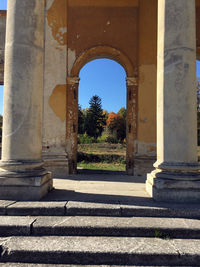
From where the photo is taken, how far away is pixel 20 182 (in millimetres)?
3578

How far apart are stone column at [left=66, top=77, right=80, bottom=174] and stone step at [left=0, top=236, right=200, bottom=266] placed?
4.69 m

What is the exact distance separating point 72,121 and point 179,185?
4.62 meters

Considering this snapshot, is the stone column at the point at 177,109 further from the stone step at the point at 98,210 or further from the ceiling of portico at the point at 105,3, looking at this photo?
the ceiling of portico at the point at 105,3

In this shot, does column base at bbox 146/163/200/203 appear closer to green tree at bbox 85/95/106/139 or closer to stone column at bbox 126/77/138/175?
stone column at bbox 126/77/138/175

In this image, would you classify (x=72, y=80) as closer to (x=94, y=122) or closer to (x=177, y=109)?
(x=177, y=109)

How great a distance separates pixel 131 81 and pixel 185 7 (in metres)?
3.58

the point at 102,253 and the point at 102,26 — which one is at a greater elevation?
the point at 102,26

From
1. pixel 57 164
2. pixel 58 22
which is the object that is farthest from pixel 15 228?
pixel 58 22

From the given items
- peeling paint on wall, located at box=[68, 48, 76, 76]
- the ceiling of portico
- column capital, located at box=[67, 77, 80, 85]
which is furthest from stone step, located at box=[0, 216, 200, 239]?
the ceiling of portico

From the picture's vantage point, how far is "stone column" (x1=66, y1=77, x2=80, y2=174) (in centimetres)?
715

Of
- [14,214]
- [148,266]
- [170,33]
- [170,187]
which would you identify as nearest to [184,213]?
[170,187]

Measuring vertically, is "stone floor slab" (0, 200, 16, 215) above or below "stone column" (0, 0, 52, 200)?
below

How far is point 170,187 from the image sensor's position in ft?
11.5

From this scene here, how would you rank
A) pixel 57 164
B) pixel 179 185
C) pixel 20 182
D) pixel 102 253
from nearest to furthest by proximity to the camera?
1. pixel 102 253
2. pixel 179 185
3. pixel 20 182
4. pixel 57 164
